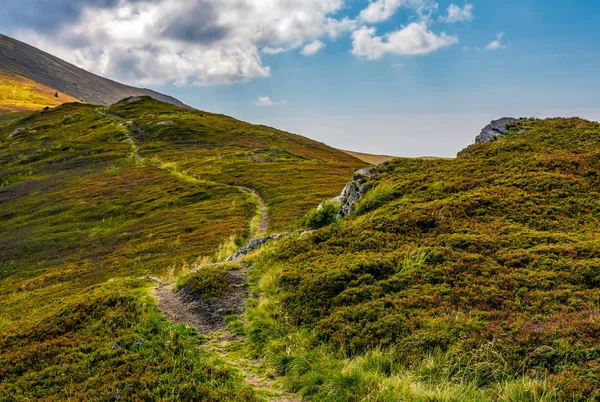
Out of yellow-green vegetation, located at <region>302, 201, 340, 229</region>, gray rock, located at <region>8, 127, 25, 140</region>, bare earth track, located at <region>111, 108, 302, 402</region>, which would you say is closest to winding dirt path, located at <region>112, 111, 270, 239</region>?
yellow-green vegetation, located at <region>302, 201, 340, 229</region>

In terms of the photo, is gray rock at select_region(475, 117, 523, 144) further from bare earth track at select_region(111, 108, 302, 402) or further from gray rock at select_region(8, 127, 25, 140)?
gray rock at select_region(8, 127, 25, 140)

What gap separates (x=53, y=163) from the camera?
83938mm

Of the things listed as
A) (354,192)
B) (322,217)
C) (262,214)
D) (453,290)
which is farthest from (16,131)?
(453,290)

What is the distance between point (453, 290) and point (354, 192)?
10.0 m

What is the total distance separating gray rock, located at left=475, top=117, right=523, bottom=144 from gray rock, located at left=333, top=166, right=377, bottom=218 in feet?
23.4

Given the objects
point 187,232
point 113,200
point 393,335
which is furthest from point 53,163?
point 393,335

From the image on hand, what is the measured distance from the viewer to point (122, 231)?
42.6 meters

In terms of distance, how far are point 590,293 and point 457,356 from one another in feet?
13.1

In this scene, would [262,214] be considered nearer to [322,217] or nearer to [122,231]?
[122,231]

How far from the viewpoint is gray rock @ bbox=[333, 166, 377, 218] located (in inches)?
746

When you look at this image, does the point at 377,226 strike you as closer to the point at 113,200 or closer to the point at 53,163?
the point at 113,200

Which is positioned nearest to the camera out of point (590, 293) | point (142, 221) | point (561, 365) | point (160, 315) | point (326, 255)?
point (561, 365)

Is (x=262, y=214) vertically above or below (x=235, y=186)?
below

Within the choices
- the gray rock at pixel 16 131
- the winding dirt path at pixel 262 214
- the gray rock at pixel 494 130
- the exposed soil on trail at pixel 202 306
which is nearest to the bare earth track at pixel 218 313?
the exposed soil on trail at pixel 202 306
